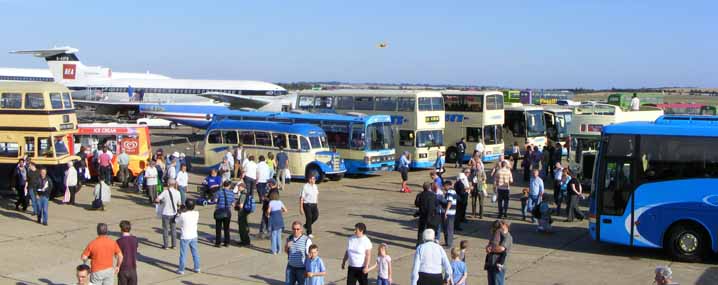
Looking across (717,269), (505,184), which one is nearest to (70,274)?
(505,184)

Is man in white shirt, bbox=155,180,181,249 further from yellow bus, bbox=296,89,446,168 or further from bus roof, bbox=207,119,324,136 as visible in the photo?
yellow bus, bbox=296,89,446,168

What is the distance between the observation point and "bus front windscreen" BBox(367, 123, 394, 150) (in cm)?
2774

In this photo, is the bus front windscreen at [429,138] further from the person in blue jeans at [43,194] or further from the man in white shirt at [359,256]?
the man in white shirt at [359,256]

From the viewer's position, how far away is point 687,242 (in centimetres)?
1388

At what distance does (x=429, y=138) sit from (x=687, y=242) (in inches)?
668

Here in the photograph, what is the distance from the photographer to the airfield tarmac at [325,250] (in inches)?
500

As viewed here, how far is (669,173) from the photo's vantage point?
45.9ft

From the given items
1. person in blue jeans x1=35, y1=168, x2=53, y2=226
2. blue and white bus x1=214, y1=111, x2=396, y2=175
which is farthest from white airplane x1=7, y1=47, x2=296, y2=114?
person in blue jeans x1=35, y1=168, x2=53, y2=226

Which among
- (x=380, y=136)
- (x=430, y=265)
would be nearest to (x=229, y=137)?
(x=380, y=136)

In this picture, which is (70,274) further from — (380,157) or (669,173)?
(380,157)

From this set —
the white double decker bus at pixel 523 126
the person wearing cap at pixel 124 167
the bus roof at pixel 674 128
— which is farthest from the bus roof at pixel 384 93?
the bus roof at pixel 674 128

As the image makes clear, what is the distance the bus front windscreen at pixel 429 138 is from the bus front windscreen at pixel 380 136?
1.93 meters

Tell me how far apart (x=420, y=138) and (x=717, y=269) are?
56.9ft

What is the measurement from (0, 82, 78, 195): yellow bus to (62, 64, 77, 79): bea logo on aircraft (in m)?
58.5
